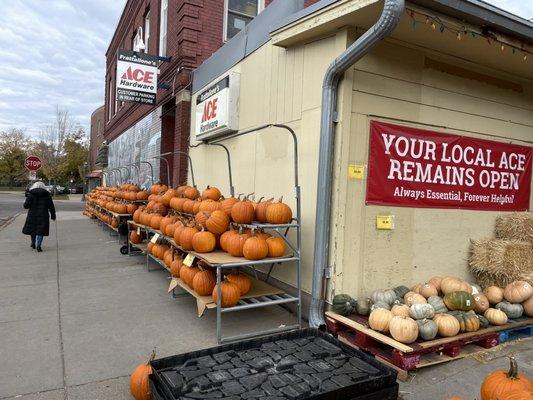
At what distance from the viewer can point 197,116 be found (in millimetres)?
8375

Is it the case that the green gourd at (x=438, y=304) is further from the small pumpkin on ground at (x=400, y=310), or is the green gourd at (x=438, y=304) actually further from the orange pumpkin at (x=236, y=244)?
Answer: the orange pumpkin at (x=236, y=244)

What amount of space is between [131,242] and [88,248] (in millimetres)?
1887

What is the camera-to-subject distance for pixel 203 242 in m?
4.75

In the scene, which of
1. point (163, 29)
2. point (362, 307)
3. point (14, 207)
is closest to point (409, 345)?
point (362, 307)

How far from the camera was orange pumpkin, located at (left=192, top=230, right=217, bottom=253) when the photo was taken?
4.75 metres

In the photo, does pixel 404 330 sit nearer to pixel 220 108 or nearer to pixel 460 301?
pixel 460 301

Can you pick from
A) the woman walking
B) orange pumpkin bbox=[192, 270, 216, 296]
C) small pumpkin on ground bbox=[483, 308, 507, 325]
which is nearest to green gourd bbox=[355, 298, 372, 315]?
small pumpkin on ground bbox=[483, 308, 507, 325]

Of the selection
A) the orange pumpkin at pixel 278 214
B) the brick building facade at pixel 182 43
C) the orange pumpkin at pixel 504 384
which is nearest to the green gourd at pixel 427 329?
the orange pumpkin at pixel 504 384

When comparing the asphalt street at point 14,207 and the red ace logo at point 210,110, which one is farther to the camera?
the asphalt street at point 14,207

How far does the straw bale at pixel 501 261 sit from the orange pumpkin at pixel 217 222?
3.41 meters

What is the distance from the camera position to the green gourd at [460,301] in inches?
167

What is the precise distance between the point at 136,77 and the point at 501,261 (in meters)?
8.49

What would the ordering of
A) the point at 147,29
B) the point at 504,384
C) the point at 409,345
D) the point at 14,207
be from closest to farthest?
the point at 504,384
the point at 409,345
the point at 147,29
the point at 14,207

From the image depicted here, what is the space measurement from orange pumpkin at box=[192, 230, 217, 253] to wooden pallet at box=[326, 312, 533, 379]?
5.10ft
